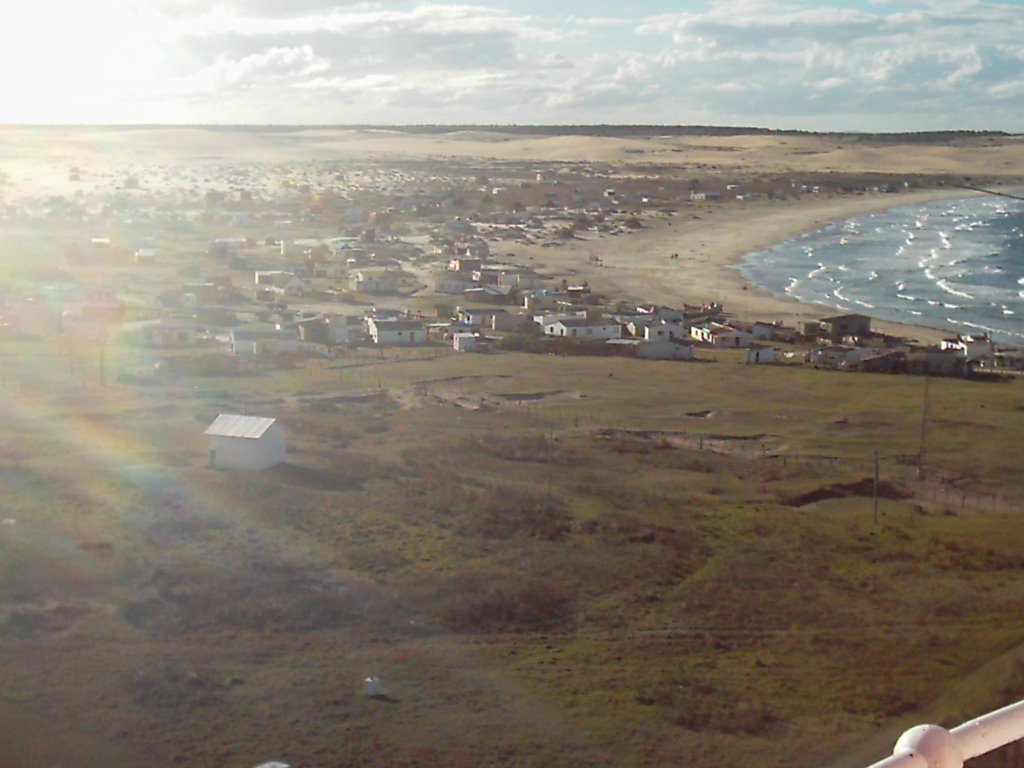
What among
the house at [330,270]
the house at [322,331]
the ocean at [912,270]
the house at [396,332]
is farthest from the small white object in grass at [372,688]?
the house at [330,270]

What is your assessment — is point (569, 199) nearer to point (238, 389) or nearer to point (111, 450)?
point (238, 389)

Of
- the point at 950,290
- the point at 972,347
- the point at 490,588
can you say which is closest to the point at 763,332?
the point at 972,347

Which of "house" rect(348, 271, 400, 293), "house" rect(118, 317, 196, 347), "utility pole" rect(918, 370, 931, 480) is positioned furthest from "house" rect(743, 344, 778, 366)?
"house" rect(348, 271, 400, 293)

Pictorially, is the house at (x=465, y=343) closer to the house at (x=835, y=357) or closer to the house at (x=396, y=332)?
the house at (x=396, y=332)

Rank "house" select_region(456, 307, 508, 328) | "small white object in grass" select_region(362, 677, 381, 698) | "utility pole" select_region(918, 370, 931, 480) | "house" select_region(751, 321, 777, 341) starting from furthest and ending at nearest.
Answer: "house" select_region(456, 307, 508, 328), "house" select_region(751, 321, 777, 341), "utility pole" select_region(918, 370, 931, 480), "small white object in grass" select_region(362, 677, 381, 698)

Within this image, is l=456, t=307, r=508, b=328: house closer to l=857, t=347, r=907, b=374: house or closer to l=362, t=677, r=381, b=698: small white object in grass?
l=857, t=347, r=907, b=374: house

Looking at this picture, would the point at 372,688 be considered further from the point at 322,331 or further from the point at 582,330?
the point at 582,330
